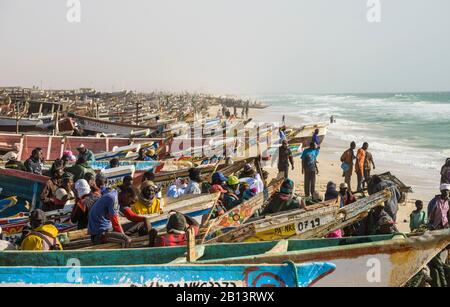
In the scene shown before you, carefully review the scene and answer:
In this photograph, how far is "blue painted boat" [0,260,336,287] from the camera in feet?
17.8

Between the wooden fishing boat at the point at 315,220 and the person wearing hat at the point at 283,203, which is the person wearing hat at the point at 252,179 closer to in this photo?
the person wearing hat at the point at 283,203

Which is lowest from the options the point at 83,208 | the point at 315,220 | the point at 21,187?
the point at 21,187

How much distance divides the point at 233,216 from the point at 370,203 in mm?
2316

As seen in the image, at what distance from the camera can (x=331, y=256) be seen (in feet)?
19.3

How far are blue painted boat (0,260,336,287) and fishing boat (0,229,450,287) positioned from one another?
0.26m

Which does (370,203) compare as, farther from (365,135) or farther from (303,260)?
(365,135)

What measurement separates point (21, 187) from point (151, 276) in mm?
7324

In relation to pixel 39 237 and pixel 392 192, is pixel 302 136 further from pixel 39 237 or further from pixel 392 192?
pixel 39 237

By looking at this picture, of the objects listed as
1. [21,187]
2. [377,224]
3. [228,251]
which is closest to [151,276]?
[228,251]

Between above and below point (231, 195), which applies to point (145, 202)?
above

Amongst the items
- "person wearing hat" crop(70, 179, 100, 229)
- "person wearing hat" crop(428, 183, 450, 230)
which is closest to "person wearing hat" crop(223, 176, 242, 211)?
"person wearing hat" crop(70, 179, 100, 229)

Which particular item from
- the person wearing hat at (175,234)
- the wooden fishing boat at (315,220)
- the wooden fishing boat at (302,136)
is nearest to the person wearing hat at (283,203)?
the wooden fishing boat at (315,220)

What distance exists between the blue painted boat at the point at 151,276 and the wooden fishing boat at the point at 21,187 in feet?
19.8
